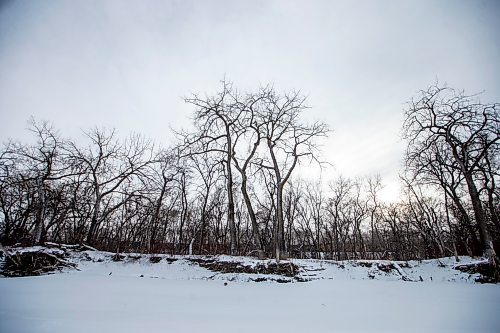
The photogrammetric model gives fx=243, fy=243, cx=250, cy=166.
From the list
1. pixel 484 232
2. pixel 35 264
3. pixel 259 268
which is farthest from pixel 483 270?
pixel 35 264

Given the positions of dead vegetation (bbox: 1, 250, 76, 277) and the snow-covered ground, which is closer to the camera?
the snow-covered ground

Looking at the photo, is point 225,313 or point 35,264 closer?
point 225,313

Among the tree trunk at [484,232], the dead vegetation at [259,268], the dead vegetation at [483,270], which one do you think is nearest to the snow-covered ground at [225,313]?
the dead vegetation at [259,268]

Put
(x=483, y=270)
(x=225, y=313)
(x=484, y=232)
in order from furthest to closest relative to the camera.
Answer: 1. (x=484, y=232)
2. (x=483, y=270)
3. (x=225, y=313)

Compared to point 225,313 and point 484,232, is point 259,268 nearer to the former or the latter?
point 225,313

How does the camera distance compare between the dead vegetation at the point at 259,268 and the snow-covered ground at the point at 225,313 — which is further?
the dead vegetation at the point at 259,268

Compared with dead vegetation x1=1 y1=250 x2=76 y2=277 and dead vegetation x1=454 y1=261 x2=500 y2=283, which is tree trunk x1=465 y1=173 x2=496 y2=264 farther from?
dead vegetation x1=1 y1=250 x2=76 y2=277

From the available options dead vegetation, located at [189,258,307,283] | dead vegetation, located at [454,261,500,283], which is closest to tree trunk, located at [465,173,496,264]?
dead vegetation, located at [454,261,500,283]

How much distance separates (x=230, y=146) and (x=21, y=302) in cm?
1312

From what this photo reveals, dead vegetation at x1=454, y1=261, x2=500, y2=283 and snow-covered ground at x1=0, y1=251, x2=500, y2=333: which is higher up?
dead vegetation at x1=454, y1=261, x2=500, y2=283

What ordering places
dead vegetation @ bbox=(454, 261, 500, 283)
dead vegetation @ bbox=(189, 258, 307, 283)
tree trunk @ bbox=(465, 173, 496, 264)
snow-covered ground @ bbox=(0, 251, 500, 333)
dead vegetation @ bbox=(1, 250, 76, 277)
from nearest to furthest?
snow-covered ground @ bbox=(0, 251, 500, 333) → dead vegetation @ bbox=(1, 250, 76, 277) → dead vegetation @ bbox=(454, 261, 500, 283) → dead vegetation @ bbox=(189, 258, 307, 283) → tree trunk @ bbox=(465, 173, 496, 264)

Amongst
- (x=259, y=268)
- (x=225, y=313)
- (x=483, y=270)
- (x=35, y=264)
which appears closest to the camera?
(x=225, y=313)

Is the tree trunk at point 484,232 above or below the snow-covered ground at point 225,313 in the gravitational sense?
above

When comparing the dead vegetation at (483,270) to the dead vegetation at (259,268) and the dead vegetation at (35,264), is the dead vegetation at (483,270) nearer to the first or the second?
the dead vegetation at (259,268)
